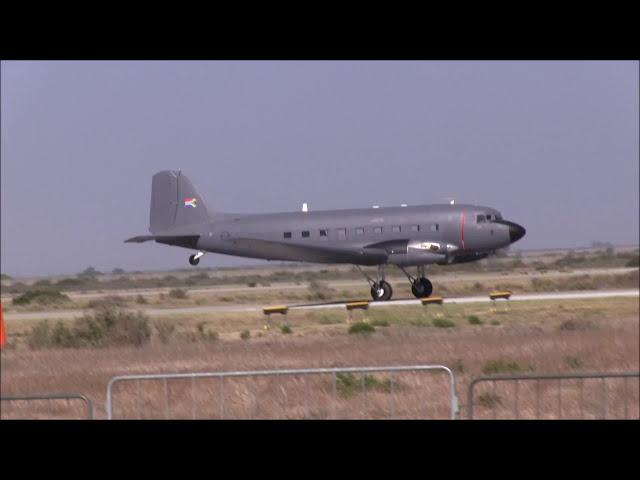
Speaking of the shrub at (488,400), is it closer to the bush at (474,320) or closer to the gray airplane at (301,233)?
the bush at (474,320)

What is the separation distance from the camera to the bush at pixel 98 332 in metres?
39.5

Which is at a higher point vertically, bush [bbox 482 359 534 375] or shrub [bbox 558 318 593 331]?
shrub [bbox 558 318 593 331]

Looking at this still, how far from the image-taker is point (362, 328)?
31.1 metres

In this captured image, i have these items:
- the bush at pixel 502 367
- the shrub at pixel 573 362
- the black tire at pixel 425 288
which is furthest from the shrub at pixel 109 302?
the black tire at pixel 425 288

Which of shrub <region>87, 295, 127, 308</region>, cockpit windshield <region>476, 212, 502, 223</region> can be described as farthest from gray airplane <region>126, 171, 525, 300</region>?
shrub <region>87, 295, 127, 308</region>

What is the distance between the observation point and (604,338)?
1240 inches

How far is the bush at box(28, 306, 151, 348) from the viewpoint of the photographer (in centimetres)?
3953

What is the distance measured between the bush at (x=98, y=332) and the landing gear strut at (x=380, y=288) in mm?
25768

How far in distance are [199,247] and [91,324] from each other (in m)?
31.5

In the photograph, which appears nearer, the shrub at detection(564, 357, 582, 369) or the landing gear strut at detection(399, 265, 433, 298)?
the landing gear strut at detection(399, 265, 433, 298)

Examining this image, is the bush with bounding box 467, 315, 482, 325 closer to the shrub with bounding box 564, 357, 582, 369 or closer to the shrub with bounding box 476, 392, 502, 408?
the shrub with bounding box 564, 357, 582, 369
